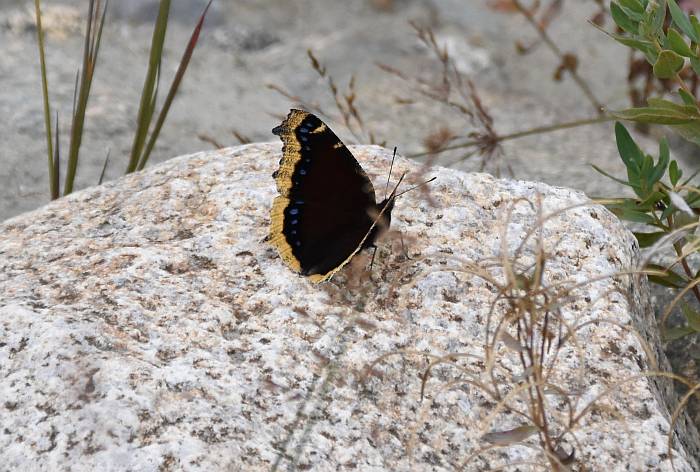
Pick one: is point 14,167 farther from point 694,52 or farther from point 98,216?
point 694,52

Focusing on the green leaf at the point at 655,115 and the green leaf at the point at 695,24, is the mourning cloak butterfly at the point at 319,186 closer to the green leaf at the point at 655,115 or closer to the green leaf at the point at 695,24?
the green leaf at the point at 655,115

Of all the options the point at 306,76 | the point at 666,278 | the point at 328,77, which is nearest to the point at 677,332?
the point at 666,278

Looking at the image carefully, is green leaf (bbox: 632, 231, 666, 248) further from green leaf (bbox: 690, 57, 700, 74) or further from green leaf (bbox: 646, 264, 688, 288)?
green leaf (bbox: 690, 57, 700, 74)

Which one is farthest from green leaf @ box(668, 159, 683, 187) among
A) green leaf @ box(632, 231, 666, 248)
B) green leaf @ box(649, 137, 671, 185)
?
green leaf @ box(632, 231, 666, 248)

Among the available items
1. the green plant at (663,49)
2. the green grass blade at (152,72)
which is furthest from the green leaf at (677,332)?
the green grass blade at (152,72)

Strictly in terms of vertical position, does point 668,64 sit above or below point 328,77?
above

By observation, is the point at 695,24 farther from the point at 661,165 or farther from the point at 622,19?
the point at 661,165

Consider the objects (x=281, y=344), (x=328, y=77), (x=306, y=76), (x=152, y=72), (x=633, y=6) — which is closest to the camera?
(x=281, y=344)
